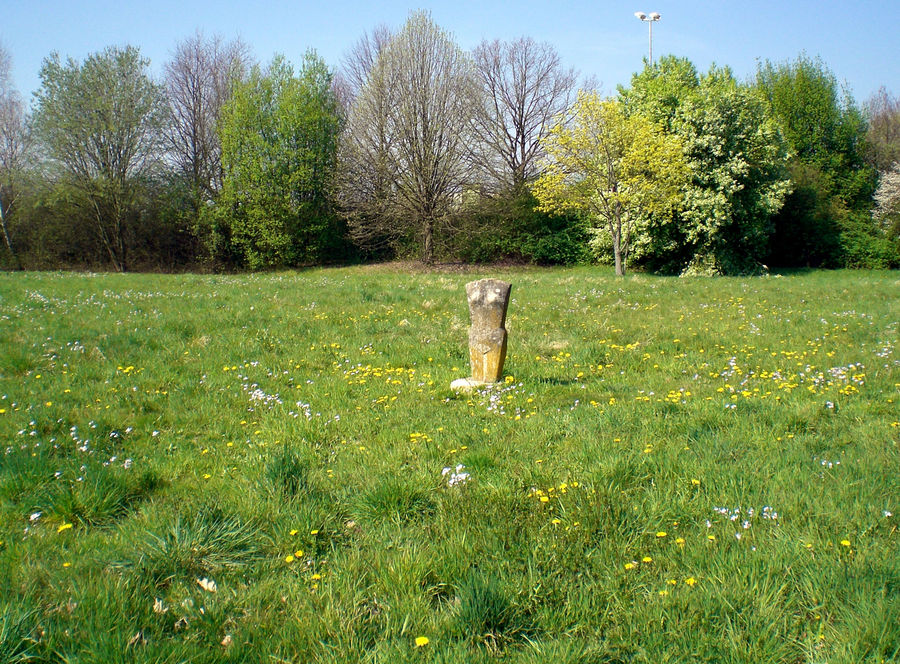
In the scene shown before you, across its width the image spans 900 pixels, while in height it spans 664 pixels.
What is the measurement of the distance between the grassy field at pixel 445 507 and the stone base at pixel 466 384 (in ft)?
0.52

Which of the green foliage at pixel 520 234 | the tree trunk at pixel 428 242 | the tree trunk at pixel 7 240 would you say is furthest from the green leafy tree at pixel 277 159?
the tree trunk at pixel 7 240

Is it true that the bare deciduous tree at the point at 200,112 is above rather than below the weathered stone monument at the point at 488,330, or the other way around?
above

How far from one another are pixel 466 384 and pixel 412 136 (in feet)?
94.4

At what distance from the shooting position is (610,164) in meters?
25.5

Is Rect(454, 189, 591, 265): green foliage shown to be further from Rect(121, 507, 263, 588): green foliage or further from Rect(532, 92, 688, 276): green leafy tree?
Rect(121, 507, 263, 588): green foliage

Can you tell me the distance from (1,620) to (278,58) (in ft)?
128

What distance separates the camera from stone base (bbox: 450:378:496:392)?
23.4 ft

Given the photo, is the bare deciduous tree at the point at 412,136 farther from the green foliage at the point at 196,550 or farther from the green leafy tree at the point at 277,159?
the green foliage at the point at 196,550

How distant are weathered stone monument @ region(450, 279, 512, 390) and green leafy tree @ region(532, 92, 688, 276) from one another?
1946 centimetres

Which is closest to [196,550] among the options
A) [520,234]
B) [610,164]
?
[610,164]

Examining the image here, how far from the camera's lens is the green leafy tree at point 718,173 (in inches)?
1169

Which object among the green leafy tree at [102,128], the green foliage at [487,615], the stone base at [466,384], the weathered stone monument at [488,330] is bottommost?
the green foliage at [487,615]

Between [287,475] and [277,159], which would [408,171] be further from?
[287,475]

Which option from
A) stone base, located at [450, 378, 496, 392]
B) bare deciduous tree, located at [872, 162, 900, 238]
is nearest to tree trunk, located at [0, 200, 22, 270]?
stone base, located at [450, 378, 496, 392]
